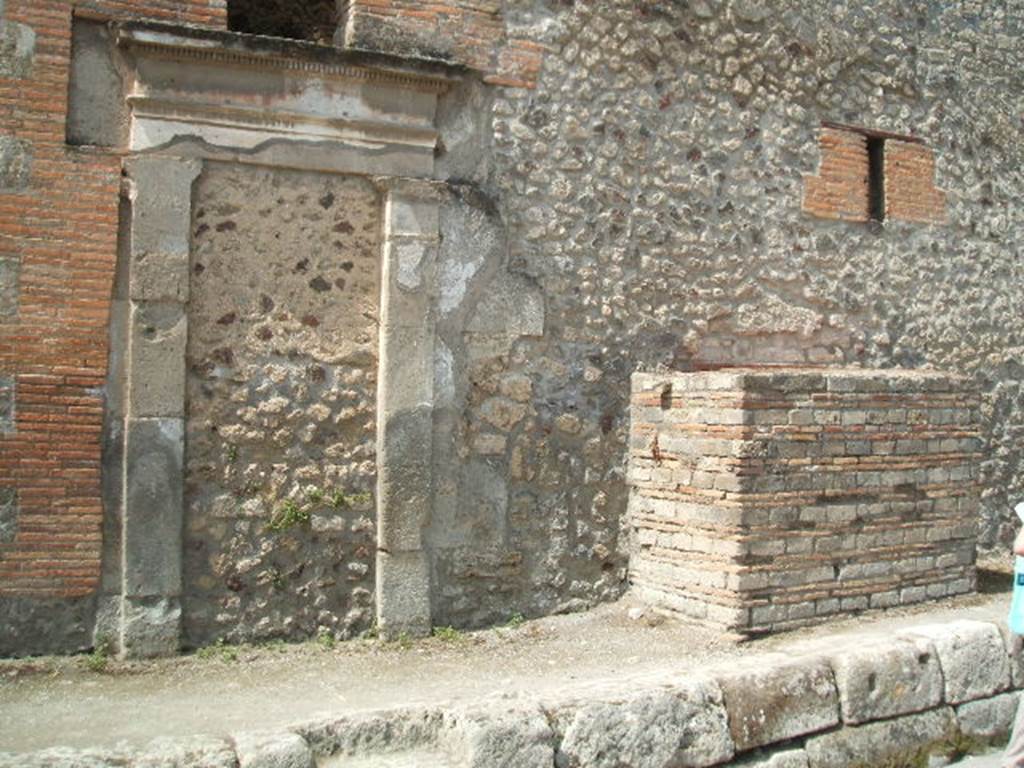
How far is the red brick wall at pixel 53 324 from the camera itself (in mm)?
4980

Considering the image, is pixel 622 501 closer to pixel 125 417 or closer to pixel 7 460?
pixel 125 417

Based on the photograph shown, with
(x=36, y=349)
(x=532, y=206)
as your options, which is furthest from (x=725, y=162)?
(x=36, y=349)

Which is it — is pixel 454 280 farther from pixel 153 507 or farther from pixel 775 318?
pixel 775 318

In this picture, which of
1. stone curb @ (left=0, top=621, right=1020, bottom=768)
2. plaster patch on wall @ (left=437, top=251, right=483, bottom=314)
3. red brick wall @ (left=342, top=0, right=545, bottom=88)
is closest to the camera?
stone curb @ (left=0, top=621, right=1020, bottom=768)

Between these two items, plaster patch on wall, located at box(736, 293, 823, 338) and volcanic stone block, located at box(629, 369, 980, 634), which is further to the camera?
plaster patch on wall, located at box(736, 293, 823, 338)

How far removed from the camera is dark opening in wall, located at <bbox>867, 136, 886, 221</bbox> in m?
7.46

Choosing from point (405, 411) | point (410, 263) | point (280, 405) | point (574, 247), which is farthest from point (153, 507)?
point (574, 247)

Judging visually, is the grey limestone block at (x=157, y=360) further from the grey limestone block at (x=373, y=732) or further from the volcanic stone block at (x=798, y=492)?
the volcanic stone block at (x=798, y=492)

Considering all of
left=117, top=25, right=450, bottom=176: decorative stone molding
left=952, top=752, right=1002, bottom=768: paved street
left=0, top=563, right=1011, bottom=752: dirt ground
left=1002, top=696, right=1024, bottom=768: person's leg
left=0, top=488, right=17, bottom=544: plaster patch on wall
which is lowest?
left=952, top=752, right=1002, bottom=768: paved street

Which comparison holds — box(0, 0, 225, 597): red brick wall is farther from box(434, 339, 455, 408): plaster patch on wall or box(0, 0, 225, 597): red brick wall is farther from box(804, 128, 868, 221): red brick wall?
box(804, 128, 868, 221): red brick wall

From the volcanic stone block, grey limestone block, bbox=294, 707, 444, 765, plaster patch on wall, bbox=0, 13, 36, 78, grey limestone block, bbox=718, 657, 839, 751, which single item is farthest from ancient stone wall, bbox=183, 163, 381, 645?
grey limestone block, bbox=718, 657, 839, 751

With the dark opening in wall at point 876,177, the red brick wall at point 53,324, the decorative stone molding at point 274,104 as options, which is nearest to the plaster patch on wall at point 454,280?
the decorative stone molding at point 274,104

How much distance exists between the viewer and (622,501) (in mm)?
6332

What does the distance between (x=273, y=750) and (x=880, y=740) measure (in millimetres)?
2827
